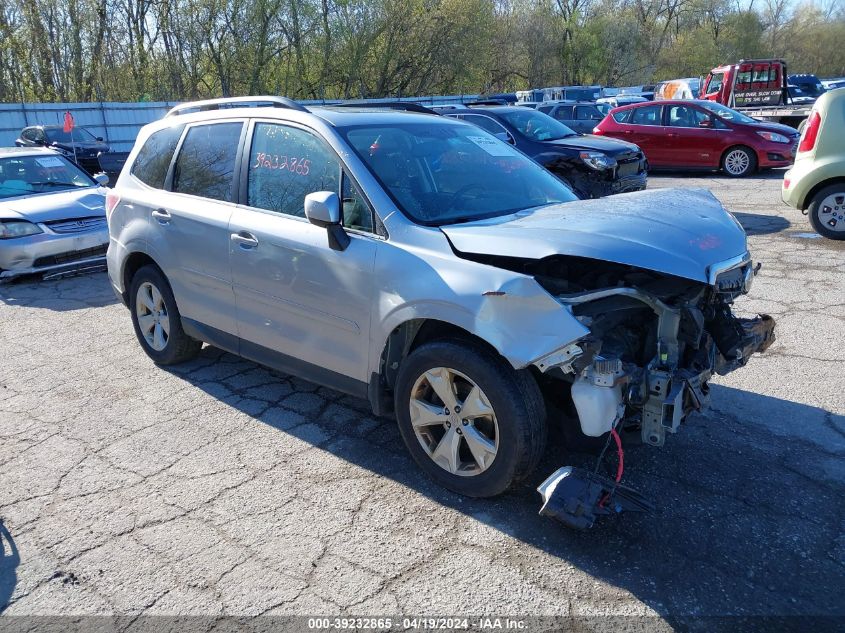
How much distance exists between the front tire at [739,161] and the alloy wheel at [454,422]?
13.3 m

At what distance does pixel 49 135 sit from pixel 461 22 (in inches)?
1024

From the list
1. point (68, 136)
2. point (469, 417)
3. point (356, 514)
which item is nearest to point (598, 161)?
point (469, 417)

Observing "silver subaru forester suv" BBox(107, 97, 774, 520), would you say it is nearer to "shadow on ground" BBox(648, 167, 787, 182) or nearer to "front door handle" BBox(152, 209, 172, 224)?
"front door handle" BBox(152, 209, 172, 224)

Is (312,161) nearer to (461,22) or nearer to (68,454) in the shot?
(68,454)

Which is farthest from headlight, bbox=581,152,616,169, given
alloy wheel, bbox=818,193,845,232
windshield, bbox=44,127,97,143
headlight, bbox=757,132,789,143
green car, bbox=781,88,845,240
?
windshield, bbox=44,127,97,143

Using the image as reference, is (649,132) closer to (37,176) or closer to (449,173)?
(37,176)

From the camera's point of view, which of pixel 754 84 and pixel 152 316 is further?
pixel 754 84

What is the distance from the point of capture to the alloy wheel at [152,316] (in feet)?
16.8

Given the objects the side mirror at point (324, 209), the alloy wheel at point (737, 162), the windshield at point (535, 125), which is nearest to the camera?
the side mirror at point (324, 209)

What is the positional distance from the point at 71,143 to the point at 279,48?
1903 centimetres

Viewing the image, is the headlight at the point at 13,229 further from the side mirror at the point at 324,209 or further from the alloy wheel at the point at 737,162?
the alloy wheel at the point at 737,162

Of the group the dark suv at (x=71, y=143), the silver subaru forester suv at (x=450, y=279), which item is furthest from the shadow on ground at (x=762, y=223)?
the dark suv at (x=71, y=143)

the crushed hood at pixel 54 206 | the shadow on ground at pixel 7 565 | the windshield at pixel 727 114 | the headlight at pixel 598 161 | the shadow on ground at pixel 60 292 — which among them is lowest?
the shadow on ground at pixel 60 292

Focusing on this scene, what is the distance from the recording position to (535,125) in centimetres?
1157
